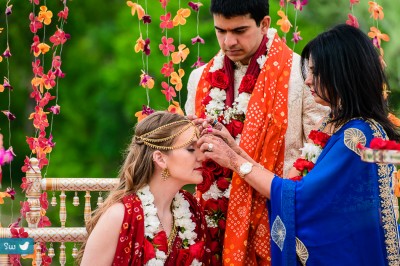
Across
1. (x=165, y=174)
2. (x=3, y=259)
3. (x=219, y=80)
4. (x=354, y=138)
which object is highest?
(x=219, y=80)

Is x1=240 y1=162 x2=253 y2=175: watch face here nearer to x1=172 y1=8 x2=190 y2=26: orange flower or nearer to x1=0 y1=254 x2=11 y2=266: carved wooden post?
x1=172 y1=8 x2=190 y2=26: orange flower

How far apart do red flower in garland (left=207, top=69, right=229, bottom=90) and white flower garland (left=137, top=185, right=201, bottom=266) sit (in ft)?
1.86

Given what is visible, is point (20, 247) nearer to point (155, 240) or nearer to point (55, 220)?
point (155, 240)

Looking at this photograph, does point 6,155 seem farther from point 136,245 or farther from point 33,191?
point 136,245

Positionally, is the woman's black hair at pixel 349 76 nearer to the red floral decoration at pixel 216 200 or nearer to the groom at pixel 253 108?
the groom at pixel 253 108

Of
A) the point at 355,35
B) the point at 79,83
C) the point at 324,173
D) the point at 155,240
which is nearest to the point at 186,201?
the point at 155,240

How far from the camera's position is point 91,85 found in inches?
742

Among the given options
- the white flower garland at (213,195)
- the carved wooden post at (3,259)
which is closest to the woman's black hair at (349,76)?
the white flower garland at (213,195)

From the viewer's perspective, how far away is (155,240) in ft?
15.7

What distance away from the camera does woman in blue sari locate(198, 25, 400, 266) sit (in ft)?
15.0

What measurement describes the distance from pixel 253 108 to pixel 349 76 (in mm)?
570

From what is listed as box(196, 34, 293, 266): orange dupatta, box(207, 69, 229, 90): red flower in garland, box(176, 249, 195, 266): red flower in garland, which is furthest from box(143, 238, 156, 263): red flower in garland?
box(207, 69, 229, 90): red flower in garland

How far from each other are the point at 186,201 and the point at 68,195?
1198 centimetres

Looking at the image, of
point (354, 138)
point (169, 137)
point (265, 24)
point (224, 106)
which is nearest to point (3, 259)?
point (169, 137)
